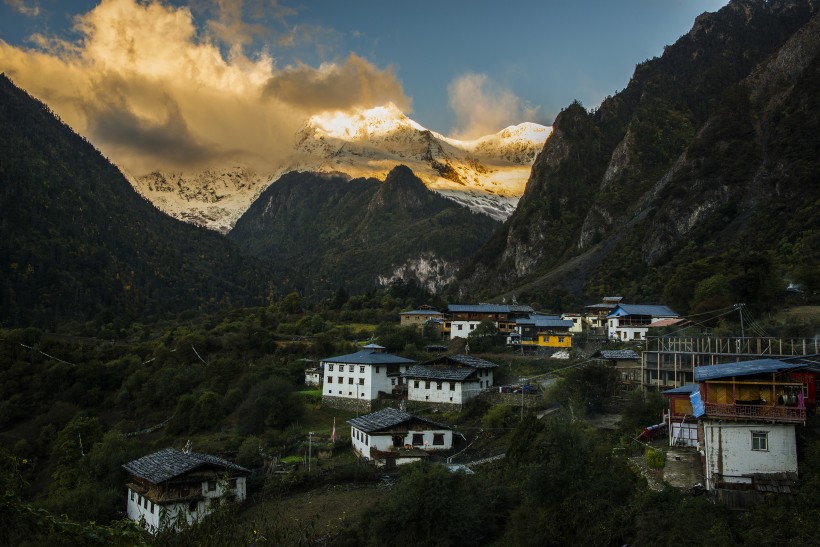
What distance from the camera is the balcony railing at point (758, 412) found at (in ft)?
59.8

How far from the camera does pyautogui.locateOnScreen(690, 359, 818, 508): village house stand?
59.4 feet

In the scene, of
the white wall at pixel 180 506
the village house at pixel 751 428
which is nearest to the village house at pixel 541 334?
the white wall at pixel 180 506

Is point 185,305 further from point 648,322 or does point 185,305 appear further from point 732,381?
point 732,381

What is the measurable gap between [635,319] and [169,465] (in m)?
45.8

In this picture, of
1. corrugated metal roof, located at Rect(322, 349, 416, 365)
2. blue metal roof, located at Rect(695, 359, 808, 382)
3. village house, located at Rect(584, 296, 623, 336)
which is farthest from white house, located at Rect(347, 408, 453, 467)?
village house, located at Rect(584, 296, 623, 336)

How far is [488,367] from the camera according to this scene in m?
44.2

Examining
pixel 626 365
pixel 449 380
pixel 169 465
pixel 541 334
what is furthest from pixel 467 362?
pixel 541 334

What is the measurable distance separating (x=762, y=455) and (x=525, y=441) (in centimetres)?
1072

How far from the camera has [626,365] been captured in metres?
43.8

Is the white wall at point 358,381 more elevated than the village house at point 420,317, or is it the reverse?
the village house at point 420,317

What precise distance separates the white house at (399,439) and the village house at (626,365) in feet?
42.1

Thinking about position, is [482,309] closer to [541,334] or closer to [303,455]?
[541,334]

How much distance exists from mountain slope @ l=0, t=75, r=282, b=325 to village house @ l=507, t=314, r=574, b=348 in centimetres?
7333

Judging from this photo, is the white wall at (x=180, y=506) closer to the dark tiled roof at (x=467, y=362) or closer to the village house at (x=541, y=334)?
the dark tiled roof at (x=467, y=362)
